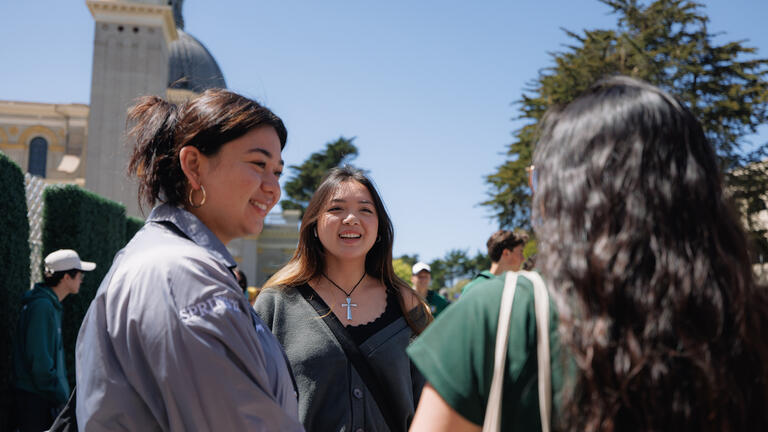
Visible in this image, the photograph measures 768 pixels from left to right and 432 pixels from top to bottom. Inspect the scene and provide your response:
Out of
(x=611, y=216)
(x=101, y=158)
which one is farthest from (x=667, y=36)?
(x=101, y=158)

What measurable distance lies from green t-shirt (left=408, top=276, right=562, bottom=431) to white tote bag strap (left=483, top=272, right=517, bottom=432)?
1 cm

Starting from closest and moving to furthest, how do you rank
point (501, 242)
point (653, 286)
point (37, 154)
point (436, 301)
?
point (653, 286), point (501, 242), point (436, 301), point (37, 154)

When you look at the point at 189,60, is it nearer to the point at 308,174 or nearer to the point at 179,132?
the point at 308,174

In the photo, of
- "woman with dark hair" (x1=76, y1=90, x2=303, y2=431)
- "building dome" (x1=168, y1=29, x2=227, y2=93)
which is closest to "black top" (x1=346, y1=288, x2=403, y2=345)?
"woman with dark hair" (x1=76, y1=90, x2=303, y2=431)

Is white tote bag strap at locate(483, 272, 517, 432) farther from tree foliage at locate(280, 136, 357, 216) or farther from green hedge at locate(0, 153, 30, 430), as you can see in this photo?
tree foliage at locate(280, 136, 357, 216)

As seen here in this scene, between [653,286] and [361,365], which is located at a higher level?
[653,286]

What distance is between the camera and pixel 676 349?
1.24 metres

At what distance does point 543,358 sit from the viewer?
1.30 metres

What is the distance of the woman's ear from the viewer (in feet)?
7.30

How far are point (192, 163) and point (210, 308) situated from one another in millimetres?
642

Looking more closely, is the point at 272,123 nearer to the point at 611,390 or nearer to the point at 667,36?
the point at 611,390

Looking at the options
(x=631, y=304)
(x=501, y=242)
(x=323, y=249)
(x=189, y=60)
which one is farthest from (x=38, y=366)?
(x=189, y=60)

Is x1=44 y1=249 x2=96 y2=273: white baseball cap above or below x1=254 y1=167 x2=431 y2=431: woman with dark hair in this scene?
below

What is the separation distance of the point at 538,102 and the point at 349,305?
78.6 ft
